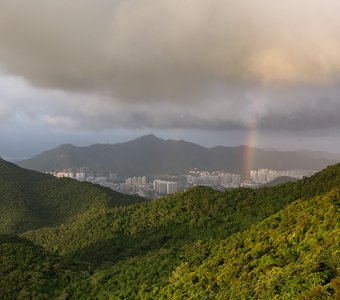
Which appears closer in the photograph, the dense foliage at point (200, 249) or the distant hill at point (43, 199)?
the dense foliage at point (200, 249)

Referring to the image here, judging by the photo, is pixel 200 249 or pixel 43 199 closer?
pixel 200 249

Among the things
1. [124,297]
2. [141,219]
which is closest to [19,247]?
[124,297]

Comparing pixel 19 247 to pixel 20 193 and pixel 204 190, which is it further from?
pixel 20 193

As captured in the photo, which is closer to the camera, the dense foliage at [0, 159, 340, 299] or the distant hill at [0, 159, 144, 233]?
the dense foliage at [0, 159, 340, 299]

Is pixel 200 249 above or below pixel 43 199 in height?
above
